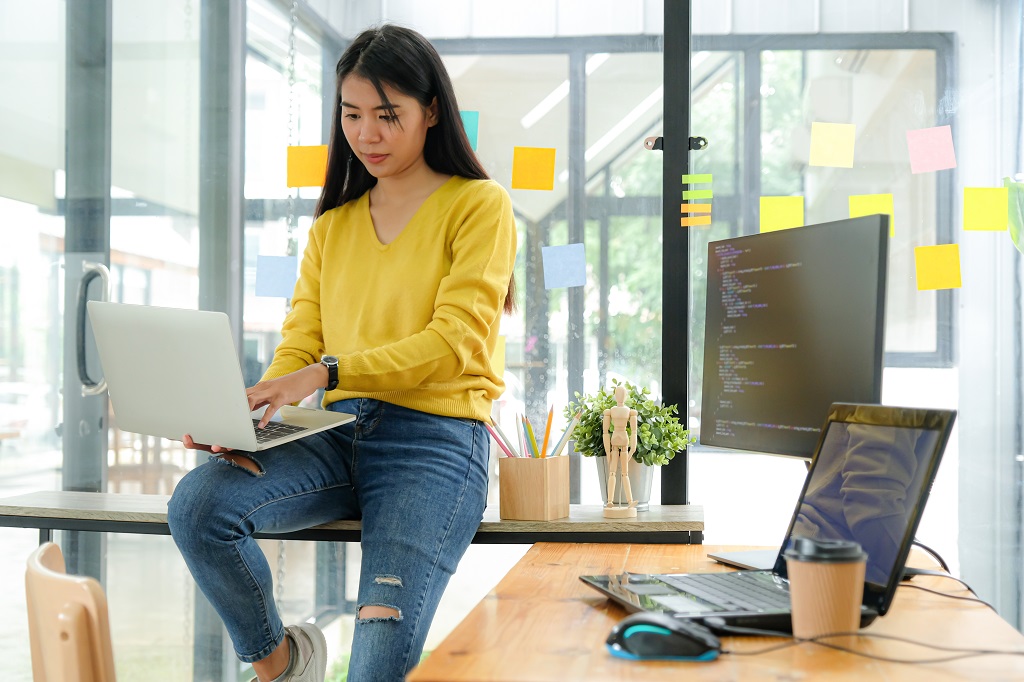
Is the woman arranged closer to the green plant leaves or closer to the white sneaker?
the white sneaker

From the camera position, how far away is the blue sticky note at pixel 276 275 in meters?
2.33

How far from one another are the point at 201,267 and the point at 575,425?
110 centimetres

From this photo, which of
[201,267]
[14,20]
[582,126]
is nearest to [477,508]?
[582,126]

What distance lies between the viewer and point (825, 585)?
0.83 m

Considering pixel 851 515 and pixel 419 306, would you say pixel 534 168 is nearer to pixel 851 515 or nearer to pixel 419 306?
pixel 419 306

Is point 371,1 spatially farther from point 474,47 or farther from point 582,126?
point 582,126

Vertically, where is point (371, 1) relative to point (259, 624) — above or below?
above

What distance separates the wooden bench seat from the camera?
176cm

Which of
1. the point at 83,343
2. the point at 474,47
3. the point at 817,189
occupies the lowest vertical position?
the point at 83,343

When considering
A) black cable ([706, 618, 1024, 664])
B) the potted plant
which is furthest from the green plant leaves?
black cable ([706, 618, 1024, 664])

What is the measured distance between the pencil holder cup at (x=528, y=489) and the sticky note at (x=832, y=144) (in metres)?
0.91

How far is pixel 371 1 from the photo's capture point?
2320mm

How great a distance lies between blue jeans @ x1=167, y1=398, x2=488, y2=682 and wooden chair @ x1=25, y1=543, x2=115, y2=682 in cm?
62

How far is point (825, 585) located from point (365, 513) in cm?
91
